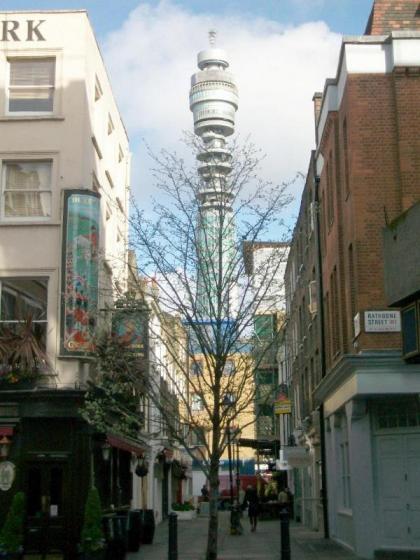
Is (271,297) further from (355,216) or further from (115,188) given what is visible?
(115,188)

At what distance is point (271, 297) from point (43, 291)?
283 inches

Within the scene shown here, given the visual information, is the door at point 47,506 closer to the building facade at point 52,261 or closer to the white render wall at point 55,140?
the building facade at point 52,261

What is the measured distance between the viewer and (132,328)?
20.6 m

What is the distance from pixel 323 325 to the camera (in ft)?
93.5

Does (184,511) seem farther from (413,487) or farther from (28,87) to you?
(413,487)

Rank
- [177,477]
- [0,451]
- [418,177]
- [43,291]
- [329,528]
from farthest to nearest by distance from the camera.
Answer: [177,477] < [329,528] < [43,291] < [0,451] < [418,177]

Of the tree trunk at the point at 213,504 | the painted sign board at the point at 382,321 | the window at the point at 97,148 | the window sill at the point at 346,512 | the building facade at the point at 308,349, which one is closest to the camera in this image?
the tree trunk at the point at 213,504

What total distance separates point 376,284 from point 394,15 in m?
7.98

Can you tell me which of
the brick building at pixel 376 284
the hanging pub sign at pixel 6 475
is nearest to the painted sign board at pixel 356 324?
the brick building at pixel 376 284

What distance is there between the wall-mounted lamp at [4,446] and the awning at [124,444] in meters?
2.69

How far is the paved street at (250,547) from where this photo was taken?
71.8 feet

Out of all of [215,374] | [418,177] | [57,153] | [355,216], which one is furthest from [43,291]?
[418,177]

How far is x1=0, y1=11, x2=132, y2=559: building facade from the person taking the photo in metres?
22.0

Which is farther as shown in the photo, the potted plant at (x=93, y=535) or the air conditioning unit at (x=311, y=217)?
the air conditioning unit at (x=311, y=217)
